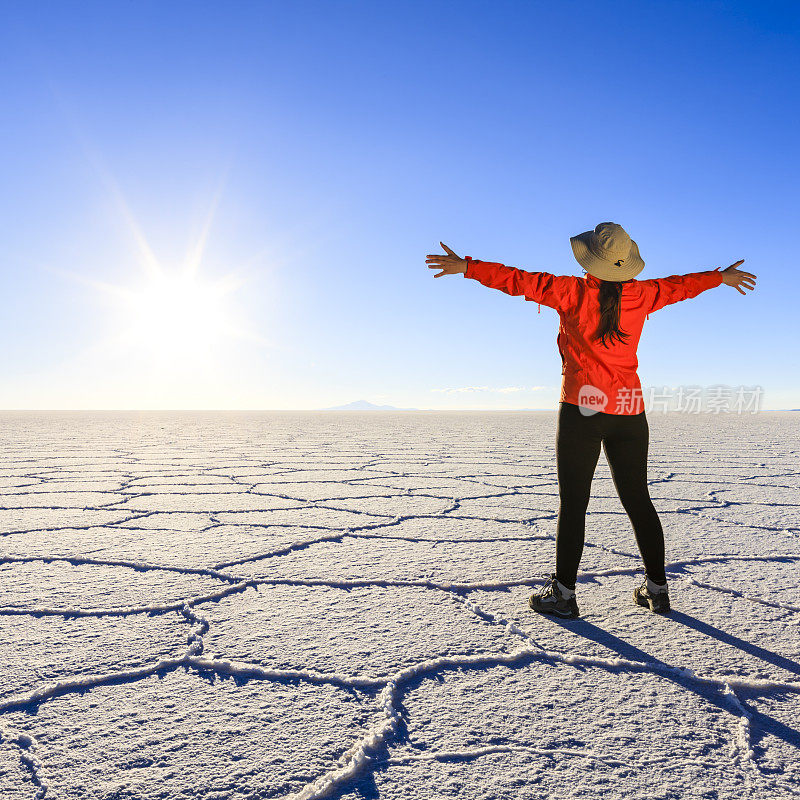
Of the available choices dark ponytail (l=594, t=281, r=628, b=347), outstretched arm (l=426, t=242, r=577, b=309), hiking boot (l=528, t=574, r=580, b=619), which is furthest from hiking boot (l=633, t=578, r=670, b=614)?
outstretched arm (l=426, t=242, r=577, b=309)

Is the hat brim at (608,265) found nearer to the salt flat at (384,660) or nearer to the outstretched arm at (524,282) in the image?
the outstretched arm at (524,282)

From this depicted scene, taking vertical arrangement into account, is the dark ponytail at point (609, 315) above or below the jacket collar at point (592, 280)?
below

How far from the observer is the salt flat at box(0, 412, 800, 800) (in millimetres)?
892

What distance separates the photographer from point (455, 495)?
10.9 feet

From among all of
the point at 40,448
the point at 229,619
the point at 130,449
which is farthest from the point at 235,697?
the point at 40,448

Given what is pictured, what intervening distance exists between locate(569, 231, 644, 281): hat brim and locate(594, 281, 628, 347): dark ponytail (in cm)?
3

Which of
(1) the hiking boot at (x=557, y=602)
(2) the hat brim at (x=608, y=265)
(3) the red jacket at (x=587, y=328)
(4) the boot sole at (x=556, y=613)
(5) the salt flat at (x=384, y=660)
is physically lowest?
(5) the salt flat at (x=384, y=660)

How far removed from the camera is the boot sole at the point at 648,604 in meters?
1.52

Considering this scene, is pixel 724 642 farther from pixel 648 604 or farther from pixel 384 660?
pixel 384 660

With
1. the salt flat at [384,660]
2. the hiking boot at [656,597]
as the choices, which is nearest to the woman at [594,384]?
the hiking boot at [656,597]

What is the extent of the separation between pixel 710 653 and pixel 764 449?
6193 mm

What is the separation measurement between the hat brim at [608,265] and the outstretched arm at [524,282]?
0.06 metres

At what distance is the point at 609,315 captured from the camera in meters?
1.48

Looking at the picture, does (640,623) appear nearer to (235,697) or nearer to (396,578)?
(396,578)
